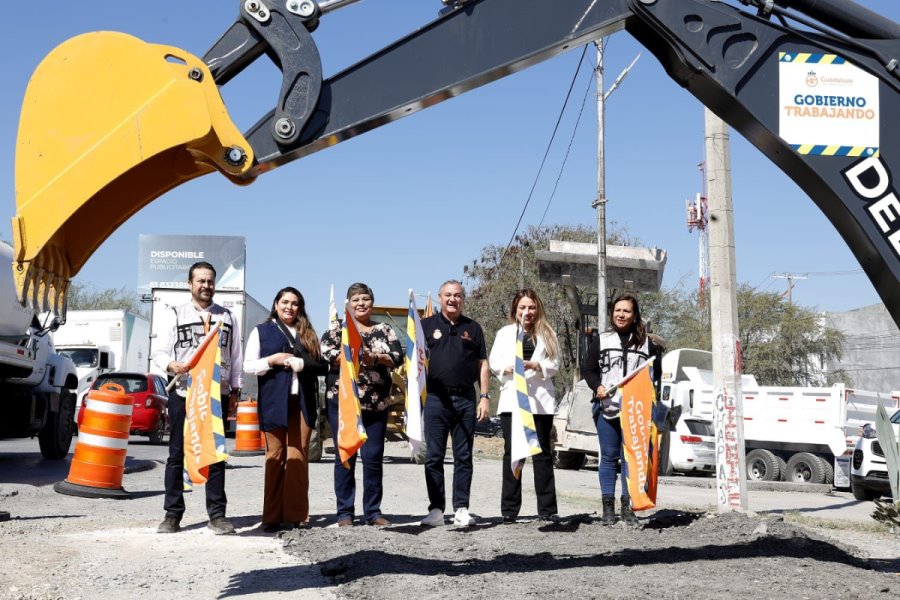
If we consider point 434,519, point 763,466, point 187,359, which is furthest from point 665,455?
point 187,359

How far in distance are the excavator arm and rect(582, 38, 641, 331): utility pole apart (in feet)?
72.5

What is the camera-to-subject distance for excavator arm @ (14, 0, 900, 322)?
470cm

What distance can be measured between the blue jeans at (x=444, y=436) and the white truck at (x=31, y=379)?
6383mm

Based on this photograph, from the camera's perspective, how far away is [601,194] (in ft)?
98.0

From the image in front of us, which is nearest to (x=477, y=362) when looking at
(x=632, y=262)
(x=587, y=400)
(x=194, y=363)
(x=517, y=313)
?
(x=517, y=313)

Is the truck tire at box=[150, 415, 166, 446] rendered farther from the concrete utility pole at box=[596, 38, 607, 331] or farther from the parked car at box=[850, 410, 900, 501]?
the parked car at box=[850, 410, 900, 501]

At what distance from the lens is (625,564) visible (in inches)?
251

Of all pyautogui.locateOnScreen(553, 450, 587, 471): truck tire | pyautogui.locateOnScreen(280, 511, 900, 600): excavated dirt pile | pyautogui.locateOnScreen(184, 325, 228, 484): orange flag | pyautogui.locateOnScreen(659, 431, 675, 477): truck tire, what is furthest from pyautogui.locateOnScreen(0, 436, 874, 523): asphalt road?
pyautogui.locateOnScreen(184, 325, 228, 484): orange flag

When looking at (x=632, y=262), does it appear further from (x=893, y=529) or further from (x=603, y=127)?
(x=893, y=529)

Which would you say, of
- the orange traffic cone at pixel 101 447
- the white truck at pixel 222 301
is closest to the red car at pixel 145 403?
the white truck at pixel 222 301

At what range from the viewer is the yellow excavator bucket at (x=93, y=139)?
4.55 m

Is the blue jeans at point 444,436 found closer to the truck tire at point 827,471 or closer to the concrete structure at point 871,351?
the truck tire at point 827,471

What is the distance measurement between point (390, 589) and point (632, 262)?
23.7 m

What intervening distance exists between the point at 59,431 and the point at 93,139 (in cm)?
1364
